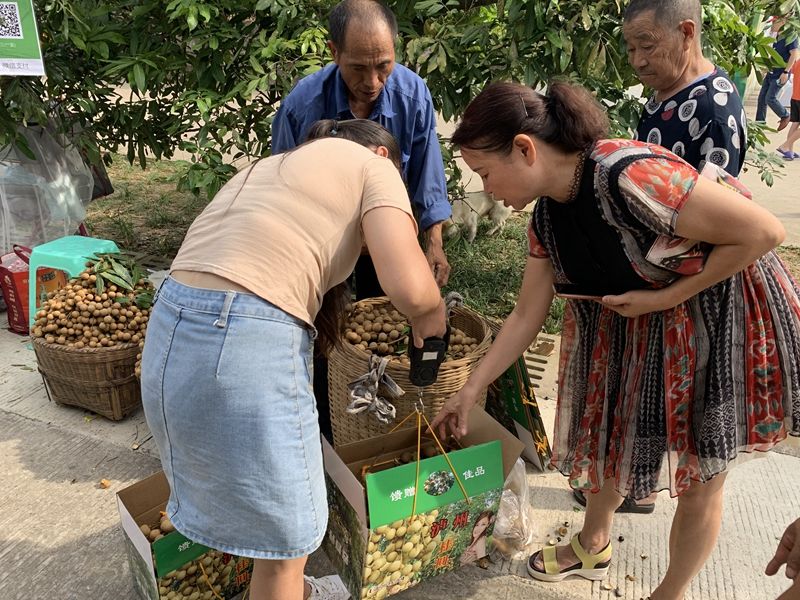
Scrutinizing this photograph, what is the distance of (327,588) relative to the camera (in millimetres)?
2133

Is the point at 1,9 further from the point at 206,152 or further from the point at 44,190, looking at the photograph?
the point at 206,152

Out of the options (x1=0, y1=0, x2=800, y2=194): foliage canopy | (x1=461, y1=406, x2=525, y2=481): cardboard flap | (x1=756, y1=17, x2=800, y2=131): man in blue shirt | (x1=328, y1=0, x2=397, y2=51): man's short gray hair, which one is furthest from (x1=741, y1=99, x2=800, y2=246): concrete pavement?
(x1=461, y1=406, x2=525, y2=481): cardboard flap

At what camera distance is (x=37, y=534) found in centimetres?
245

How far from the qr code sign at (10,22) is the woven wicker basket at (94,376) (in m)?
1.79

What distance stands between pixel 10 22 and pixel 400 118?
248cm

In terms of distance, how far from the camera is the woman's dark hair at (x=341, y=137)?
68.3 inches

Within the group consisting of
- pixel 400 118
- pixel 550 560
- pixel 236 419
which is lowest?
pixel 550 560

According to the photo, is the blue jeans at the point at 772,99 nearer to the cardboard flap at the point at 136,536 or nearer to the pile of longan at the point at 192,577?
the pile of longan at the point at 192,577

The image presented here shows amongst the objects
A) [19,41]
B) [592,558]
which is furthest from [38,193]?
[592,558]

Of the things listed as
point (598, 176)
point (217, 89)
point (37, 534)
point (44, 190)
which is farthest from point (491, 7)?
point (37, 534)

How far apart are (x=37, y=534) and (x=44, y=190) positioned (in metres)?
2.55

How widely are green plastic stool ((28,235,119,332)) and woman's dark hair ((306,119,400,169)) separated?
2.18 m

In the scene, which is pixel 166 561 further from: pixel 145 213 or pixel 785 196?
pixel 785 196

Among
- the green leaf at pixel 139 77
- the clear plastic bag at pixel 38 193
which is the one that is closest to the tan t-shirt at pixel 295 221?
the green leaf at pixel 139 77
